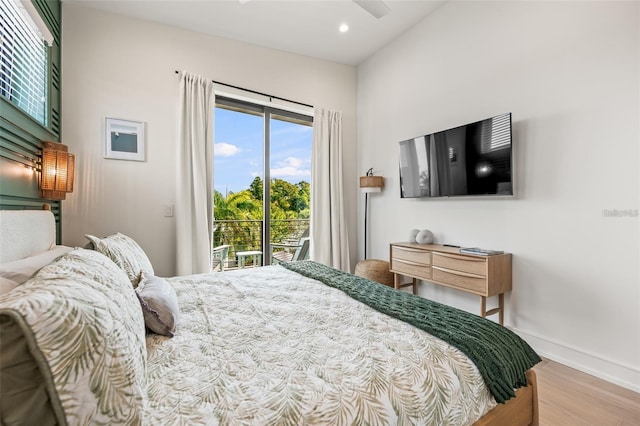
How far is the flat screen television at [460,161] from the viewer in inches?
95.2

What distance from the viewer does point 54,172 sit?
2094 mm

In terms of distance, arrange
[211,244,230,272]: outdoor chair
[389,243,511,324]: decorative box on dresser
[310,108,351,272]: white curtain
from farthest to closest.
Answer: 1. [310,108,351,272]: white curtain
2. [211,244,230,272]: outdoor chair
3. [389,243,511,324]: decorative box on dresser

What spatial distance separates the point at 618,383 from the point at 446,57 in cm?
308

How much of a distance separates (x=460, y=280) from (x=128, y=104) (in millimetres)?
3670

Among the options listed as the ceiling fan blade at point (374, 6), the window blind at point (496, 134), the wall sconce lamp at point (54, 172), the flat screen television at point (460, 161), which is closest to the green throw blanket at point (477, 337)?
the flat screen television at point (460, 161)

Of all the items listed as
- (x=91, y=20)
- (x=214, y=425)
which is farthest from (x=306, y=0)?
(x=214, y=425)

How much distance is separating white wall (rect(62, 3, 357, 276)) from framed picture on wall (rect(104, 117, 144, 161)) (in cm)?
6

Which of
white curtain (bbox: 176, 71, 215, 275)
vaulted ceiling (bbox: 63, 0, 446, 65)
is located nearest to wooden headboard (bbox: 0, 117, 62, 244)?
white curtain (bbox: 176, 71, 215, 275)

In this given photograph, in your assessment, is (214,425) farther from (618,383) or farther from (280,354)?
(618,383)

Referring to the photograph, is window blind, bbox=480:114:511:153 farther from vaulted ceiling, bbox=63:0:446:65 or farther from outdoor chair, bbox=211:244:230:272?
outdoor chair, bbox=211:244:230:272

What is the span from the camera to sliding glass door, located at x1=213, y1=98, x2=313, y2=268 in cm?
363

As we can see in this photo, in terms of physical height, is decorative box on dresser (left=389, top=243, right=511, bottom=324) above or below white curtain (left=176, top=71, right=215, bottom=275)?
below

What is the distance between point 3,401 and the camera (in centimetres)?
53

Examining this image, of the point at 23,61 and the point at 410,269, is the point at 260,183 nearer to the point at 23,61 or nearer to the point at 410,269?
the point at 410,269
